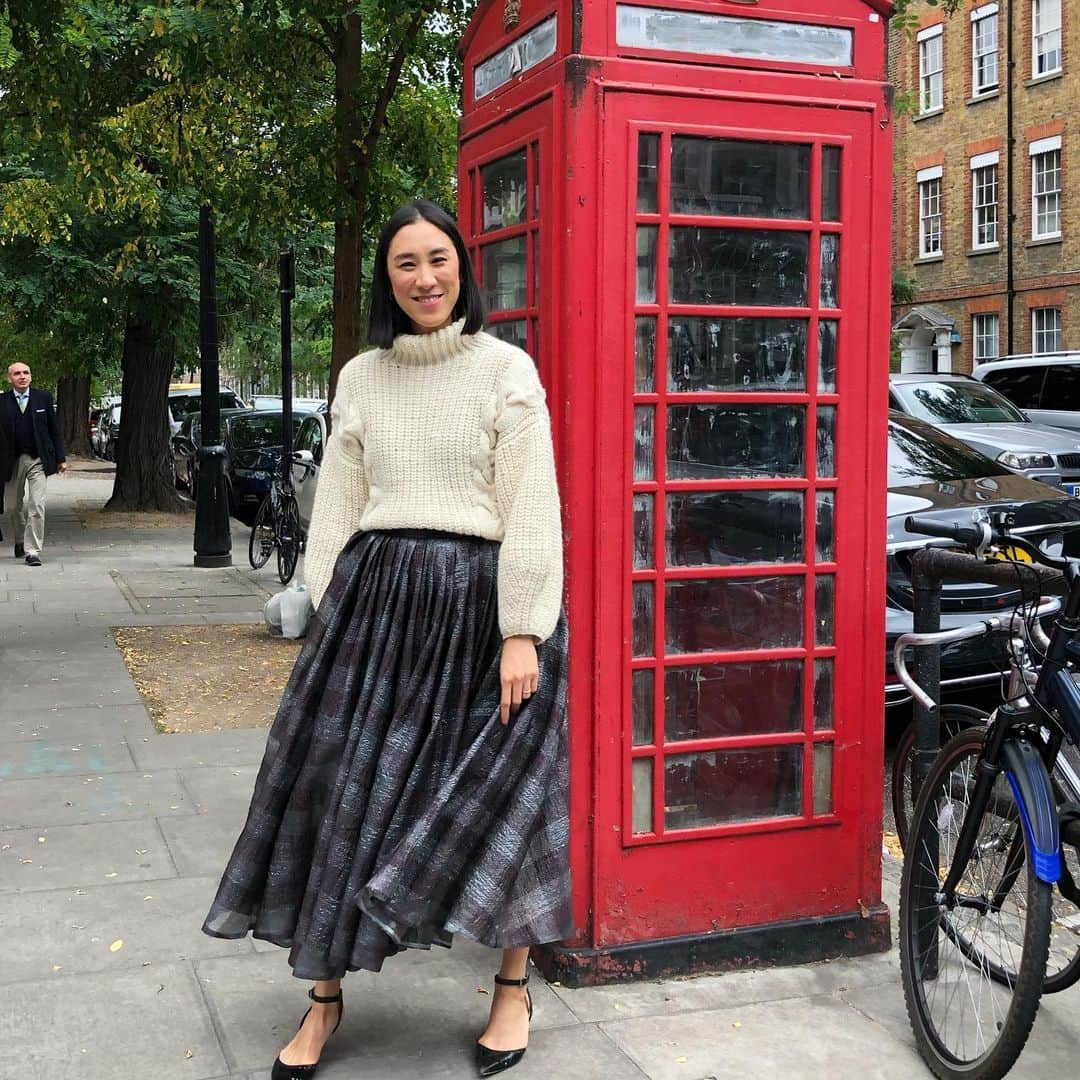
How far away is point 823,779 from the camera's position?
4.23 metres

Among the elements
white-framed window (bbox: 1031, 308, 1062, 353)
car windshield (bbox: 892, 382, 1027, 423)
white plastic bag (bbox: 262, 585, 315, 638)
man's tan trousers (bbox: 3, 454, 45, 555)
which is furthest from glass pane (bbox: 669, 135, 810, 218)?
white-framed window (bbox: 1031, 308, 1062, 353)

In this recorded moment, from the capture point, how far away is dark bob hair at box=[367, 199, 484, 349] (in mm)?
3453

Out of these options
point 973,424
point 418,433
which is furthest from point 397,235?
point 973,424

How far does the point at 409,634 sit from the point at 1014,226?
31802 mm

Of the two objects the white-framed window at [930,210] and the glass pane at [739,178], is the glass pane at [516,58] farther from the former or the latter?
the white-framed window at [930,210]

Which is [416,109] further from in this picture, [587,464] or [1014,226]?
[1014,226]

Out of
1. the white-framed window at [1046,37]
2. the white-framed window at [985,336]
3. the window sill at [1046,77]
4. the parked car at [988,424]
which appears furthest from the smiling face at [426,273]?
the white-framed window at [985,336]

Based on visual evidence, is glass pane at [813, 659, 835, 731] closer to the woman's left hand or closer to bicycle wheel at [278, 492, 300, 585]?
the woman's left hand

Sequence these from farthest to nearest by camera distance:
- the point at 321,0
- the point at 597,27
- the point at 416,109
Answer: the point at 416,109
the point at 321,0
the point at 597,27

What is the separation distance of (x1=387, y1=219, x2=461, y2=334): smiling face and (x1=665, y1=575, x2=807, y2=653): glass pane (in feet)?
3.32

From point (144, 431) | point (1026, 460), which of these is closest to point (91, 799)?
point (1026, 460)

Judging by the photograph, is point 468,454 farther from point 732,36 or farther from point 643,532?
point 732,36

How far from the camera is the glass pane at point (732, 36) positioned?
12.5 feet

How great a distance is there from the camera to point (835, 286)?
406cm
